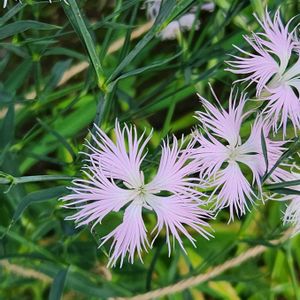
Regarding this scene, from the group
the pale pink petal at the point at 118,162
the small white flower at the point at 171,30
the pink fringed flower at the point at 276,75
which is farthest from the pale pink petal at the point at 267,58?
the small white flower at the point at 171,30

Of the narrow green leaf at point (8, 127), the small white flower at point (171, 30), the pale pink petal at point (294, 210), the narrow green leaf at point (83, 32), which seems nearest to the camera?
the narrow green leaf at point (83, 32)

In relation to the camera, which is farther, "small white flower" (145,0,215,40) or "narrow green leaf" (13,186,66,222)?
"small white flower" (145,0,215,40)

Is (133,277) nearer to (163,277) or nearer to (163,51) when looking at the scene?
(163,277)

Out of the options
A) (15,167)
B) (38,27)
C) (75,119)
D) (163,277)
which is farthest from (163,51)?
(38,27)

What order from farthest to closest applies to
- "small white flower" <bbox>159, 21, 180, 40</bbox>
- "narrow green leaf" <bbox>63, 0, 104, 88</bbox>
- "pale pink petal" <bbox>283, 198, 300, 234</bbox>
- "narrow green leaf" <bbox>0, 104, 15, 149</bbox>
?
"small white flower" <bbox>159, 21, 180, 40</bbox> → "narrow green leaf" <bbox>0, 104, 15, 149</bbox> → "pale pink petal" <bbox>283, 198, 300, 234</bbox> → "narrow green leaf" <bbox>63, 0, 104, 88</bbox>

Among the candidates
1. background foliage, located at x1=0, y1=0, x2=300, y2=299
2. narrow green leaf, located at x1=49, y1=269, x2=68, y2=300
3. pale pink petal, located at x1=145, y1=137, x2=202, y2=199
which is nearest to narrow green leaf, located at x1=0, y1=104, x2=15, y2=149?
background foliage, located at x1=0, y1=0, x2=300, y2=299

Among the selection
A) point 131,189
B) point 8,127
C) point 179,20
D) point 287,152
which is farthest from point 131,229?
point 179,20

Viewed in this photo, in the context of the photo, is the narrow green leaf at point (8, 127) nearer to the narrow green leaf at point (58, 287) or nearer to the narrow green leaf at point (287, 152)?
the narrow green leaf at point (58, 287)

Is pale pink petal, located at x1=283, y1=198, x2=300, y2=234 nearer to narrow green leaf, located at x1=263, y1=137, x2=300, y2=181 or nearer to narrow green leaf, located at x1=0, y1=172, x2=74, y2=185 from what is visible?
narrow green leaf, located at x1=263, y1=137, x2=300, y2=181
